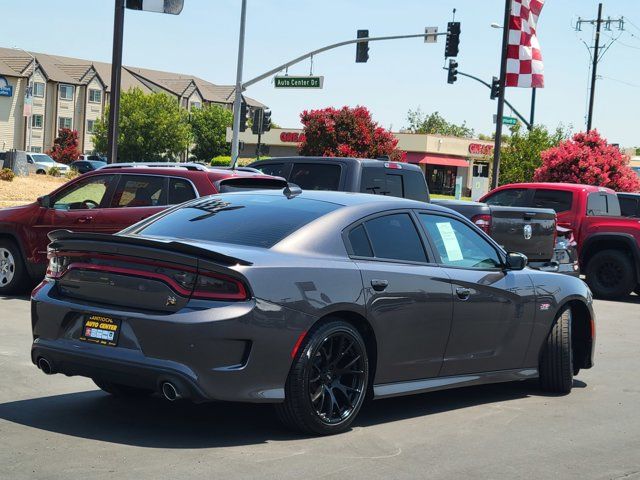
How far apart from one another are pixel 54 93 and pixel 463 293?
3926 inches

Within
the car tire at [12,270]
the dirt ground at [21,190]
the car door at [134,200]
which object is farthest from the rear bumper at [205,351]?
the dirt ground at [21,190]

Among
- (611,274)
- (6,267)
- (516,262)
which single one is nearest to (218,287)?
(516,262)

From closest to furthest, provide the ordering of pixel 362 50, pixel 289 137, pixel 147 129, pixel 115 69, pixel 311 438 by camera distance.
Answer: pixel 311 438, pixel 115 69, pixel 362 50, pixel 289 137, pixel 147 129

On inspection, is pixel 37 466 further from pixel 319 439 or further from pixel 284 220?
pixel 284 220

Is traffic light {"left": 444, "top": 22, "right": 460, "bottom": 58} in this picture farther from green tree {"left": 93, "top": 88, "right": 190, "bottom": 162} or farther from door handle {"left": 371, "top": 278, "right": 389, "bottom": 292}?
green tree {"left": 93, "top": 88, "right": 190, "bottom": 162}

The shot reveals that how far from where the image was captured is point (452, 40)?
118 ft

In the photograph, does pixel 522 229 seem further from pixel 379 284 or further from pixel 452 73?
pixel 452 73

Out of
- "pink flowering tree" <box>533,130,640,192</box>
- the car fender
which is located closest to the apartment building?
"pink flowering tree" <box>533,130,640,192</box>

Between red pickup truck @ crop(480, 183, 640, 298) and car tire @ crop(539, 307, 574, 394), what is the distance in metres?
9.61

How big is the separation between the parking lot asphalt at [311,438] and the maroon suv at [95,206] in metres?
4.10

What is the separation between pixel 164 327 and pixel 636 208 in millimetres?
16502

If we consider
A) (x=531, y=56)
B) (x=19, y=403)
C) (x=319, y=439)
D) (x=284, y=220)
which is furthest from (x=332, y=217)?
(x=531, y=56)

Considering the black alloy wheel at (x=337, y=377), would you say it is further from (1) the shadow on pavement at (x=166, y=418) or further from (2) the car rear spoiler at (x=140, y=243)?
(2) the car rear spoiler at (x=140, y=243)

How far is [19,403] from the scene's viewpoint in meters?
6.75
